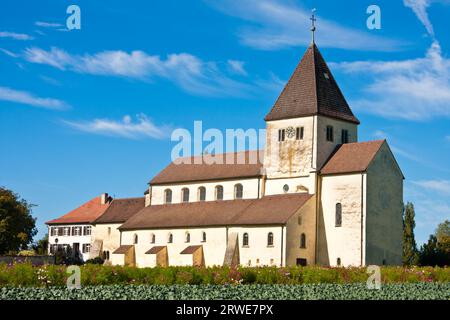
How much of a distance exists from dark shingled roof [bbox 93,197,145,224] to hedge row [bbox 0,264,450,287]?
4388cm

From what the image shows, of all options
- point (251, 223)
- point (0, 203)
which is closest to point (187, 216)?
point (251, 223)

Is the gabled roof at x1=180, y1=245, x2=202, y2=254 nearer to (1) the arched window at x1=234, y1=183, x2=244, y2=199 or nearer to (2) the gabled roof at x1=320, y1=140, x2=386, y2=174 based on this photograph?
(1) the arched window at x1=234, y1=183, x2=244, y2=199

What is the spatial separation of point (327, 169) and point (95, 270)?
34052 millimetres

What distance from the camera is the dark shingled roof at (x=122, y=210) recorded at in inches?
3187

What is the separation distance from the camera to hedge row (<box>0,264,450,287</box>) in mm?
30594

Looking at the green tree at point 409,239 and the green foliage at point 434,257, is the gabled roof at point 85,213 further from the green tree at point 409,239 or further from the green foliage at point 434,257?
the green foliage at point 434,257

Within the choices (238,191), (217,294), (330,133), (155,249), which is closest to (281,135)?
(330,133)

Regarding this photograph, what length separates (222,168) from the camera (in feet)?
242

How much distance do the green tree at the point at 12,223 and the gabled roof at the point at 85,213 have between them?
25.7ft

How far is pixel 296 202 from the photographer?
6262cm

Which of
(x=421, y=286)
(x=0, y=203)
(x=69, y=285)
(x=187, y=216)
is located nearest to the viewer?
(x=69, y=285)

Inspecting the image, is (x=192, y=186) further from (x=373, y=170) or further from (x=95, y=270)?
(x=95, y=270)

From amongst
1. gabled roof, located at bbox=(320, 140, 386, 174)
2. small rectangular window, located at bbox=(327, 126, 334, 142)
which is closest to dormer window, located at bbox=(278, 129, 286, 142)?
small rectangular window, located at bbox=(327, 126, 334, 142)

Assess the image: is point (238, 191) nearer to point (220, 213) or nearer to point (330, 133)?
point (220, 213)
